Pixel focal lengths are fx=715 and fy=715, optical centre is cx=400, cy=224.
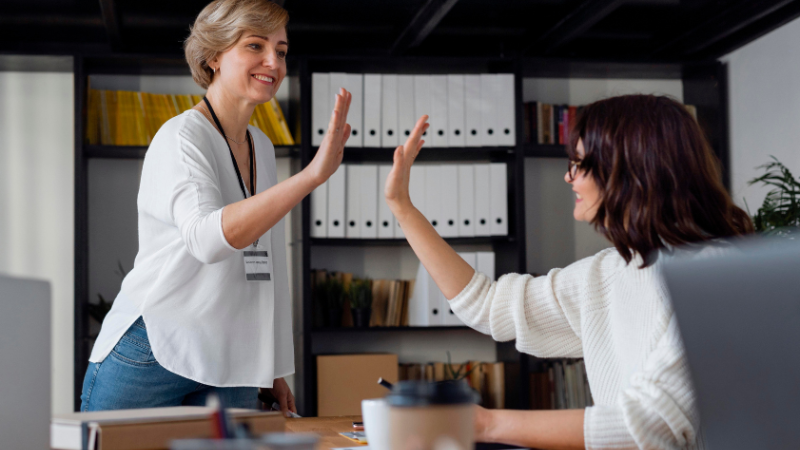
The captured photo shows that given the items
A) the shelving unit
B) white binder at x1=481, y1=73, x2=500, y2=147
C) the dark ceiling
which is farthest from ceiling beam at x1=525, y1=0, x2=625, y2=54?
white binder at x1=481, y1=73, x2=500, y2=147

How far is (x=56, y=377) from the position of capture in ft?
12.1

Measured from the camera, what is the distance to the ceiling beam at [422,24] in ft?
10.8

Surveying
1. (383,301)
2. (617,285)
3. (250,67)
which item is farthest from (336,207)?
(617,285)

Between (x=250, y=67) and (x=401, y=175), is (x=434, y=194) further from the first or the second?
(x=401, y=175)

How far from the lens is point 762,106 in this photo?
3770mm

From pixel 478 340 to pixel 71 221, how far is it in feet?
7.52

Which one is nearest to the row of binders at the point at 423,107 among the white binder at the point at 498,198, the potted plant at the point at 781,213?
the white binder at the point at 498,198

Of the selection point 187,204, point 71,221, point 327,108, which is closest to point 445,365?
point 327,108

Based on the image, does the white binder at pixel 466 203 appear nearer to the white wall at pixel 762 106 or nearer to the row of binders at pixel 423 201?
the row of binders at pixel 423 201

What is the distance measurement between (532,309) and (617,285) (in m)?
0.22

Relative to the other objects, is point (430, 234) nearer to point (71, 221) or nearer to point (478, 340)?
point (478, 340)

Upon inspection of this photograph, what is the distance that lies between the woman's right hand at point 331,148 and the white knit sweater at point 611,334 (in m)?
0.34

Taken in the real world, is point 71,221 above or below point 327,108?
below

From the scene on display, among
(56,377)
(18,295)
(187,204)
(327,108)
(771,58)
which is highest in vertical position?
(771,58)
